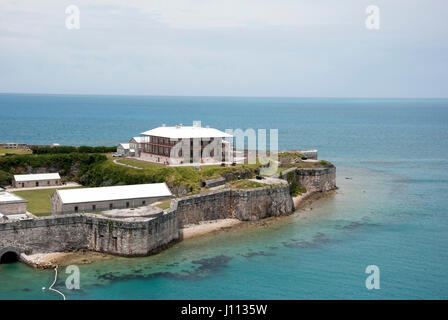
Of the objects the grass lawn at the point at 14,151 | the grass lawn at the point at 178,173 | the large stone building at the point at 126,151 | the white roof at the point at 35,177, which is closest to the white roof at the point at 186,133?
the large stone building at the point at 126,151

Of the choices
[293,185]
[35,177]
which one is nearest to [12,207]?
[35,177]

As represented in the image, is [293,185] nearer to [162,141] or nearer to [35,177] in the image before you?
[162,141]

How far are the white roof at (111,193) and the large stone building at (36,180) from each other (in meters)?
14.5

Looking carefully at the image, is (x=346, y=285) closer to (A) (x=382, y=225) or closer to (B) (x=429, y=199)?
(A) (x=382, y=225)

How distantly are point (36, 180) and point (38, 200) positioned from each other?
8.60 meters

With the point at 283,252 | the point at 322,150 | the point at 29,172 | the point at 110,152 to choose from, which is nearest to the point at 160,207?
the point at 283,252

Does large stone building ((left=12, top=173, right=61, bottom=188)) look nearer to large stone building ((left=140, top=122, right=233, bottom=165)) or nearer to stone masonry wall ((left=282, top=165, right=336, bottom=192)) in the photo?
large stone building ((left=140, top=122, right=233, bottom=165))

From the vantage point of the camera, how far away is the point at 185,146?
7231 cm

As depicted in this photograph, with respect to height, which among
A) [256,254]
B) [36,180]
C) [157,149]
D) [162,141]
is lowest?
[256,254]

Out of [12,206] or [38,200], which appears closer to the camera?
[12,206]

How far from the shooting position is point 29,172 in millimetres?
70875

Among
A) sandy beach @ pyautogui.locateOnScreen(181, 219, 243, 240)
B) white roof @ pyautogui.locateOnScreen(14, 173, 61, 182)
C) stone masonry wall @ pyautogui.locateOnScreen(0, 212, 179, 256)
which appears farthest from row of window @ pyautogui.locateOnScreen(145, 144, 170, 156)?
stone masonry wall @ pyautogui.locateOnScreen(0, 212, 179, 256)

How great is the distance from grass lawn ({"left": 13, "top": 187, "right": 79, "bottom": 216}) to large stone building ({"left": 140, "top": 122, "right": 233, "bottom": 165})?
620 inches

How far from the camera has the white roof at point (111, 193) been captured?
5075 centimetres
